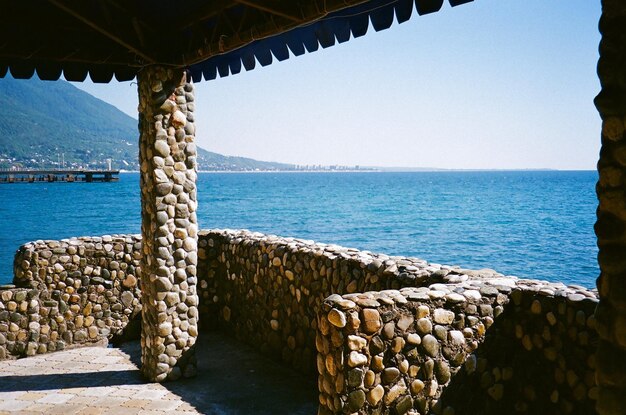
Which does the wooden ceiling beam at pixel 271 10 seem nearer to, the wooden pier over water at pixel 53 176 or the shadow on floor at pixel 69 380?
the shadow on floor at pixel 69 380

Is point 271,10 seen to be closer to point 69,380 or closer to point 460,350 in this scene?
point 460,350

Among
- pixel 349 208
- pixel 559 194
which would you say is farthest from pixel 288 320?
pixel 559 194

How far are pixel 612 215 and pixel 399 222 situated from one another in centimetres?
5276

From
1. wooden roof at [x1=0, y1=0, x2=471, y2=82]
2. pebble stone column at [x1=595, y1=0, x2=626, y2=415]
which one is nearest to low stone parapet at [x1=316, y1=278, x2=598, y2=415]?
wooden roof at [x1=0, y1=0, x2=471, y2=82]

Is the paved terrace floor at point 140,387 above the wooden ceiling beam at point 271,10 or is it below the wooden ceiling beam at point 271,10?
below

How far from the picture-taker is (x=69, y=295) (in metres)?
7.68

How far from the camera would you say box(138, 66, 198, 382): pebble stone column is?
6.05 metres

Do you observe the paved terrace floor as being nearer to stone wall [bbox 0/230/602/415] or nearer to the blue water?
stone wall [bbox 0/230/602/415]

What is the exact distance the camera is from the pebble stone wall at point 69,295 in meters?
7.26

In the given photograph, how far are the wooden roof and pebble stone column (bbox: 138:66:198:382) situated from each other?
0.35 meters

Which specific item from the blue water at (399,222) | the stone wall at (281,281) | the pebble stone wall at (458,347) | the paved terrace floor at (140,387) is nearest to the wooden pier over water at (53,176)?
the blue water at (399,222)

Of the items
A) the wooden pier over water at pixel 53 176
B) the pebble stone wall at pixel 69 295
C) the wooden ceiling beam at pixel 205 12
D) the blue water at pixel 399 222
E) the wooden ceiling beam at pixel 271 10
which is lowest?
the blue water at pixel 399 222

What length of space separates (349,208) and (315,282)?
6203 cm

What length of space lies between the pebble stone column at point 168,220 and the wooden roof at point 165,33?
349 millimetres
